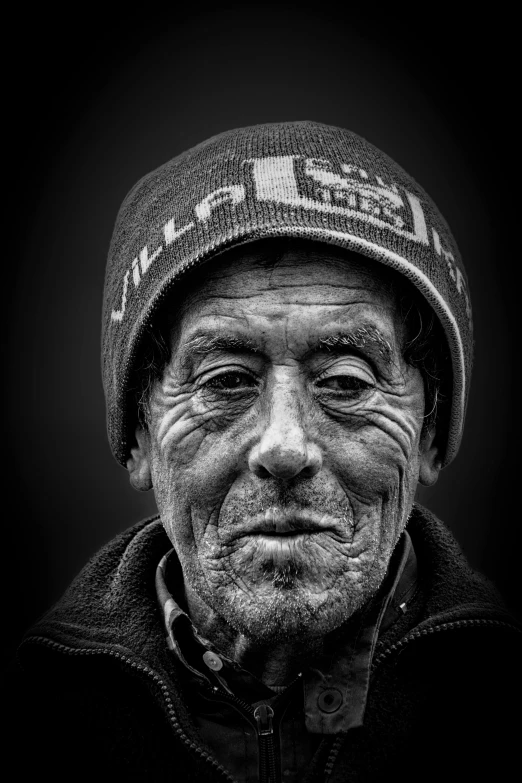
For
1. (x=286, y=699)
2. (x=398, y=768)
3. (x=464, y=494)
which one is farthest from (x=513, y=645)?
(x=464, y=494)

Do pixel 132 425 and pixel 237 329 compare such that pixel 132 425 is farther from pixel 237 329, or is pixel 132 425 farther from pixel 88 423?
pixel 88 423

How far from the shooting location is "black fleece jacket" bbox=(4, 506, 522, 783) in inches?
74.9

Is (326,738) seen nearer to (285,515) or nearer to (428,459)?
(285,515)

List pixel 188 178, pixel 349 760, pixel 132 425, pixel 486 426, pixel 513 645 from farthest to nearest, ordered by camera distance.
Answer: pixel 486 426
pixel 132 425
pixel 188 178
pixel 513 645
pixel 349 760

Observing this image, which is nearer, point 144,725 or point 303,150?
point 144,725

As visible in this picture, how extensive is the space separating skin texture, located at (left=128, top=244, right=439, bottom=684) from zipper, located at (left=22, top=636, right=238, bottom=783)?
0.86ft

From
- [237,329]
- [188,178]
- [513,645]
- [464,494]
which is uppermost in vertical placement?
[188,178]

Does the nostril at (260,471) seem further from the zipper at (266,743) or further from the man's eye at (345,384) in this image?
the zipper at (266,743)

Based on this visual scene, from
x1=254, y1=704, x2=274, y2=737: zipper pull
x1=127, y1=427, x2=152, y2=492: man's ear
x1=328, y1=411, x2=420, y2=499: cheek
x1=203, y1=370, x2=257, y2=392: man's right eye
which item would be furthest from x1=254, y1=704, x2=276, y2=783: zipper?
x1=203, y1=370, x2=257, y2=392: man's right eye

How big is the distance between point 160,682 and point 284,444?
0.80m

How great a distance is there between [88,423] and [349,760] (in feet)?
9.59

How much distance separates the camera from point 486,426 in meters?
4.16

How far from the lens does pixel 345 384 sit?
2.02m

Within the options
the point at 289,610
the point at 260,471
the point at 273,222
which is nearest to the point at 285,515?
the point at 260,471
